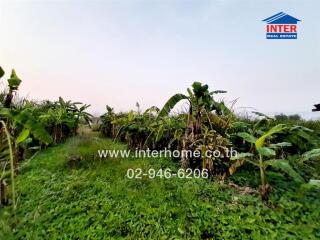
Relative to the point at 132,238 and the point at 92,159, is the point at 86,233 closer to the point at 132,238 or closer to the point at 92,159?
the point at 132,238

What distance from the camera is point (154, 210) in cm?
314

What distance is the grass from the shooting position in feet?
9.13

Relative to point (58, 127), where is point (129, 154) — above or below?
below

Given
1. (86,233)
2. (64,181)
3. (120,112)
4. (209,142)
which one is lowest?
(86,233)

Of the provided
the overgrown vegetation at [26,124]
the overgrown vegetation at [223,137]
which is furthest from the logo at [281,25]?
the overgrown vegetation at [26,124]

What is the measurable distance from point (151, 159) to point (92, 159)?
133cm

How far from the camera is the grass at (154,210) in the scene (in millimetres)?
2783

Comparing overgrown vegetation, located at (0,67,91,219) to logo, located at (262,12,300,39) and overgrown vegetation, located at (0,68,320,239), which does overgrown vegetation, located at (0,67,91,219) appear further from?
logo, located at (262,12,300,39)

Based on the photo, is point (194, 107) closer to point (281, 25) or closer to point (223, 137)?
point (223, 137)

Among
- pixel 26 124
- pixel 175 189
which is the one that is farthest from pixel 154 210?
pixel 26 124

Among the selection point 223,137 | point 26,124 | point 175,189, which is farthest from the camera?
point 223,137

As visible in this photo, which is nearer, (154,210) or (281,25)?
(154,210)

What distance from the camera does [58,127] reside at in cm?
741

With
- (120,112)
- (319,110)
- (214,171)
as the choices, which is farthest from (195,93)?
(120,112)
